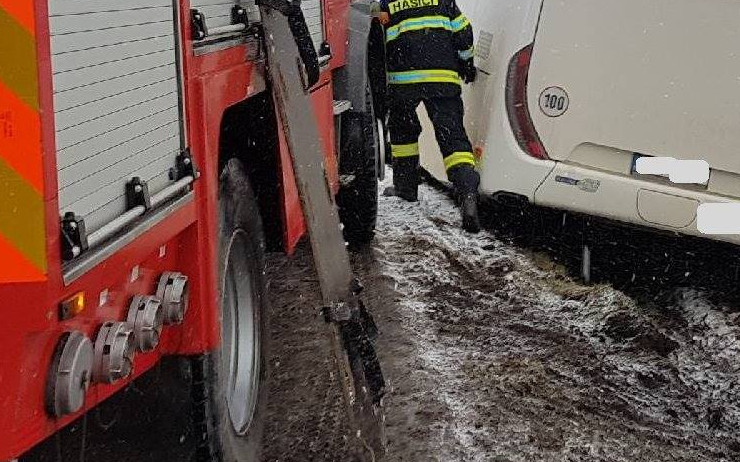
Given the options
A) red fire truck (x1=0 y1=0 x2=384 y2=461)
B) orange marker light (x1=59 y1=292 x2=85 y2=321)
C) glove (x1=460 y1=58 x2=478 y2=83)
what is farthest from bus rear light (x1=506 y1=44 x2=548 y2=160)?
orange marker light (x1=59 y1=292 x2=85 y2=321)

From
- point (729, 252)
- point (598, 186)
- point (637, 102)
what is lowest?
point (729, 252)

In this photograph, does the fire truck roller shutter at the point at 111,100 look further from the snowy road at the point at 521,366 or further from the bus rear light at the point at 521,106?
the bus rear light at the point at 521,106

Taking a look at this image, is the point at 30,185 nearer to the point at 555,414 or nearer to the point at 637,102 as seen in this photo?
the point at 555,414

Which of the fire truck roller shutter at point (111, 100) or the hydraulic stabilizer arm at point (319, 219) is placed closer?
the fire truck roller shutter at point (111, 100)

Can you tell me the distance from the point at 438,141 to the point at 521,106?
1566mm

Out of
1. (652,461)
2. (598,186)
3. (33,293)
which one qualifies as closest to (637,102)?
(598,186)

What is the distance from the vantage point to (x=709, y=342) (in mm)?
5379

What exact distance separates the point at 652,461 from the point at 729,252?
1.98 metres

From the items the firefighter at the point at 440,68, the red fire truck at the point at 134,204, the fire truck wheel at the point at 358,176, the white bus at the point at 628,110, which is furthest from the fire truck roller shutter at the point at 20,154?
the firefighter at the point at 440,68

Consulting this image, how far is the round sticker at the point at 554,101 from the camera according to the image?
5.50 m

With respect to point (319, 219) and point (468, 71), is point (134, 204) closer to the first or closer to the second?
point (319, 219)

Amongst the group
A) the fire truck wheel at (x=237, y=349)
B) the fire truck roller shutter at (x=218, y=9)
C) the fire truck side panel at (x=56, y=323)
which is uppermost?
the fire truck roller shutter at (x=218, y=9)

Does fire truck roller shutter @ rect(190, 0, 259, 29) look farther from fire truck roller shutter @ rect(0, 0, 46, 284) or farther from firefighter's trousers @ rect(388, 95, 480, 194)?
firefighter's trousers @ rect(388, 95, 480, 194)

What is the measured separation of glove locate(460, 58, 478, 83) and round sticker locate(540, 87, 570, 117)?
4.45ft
